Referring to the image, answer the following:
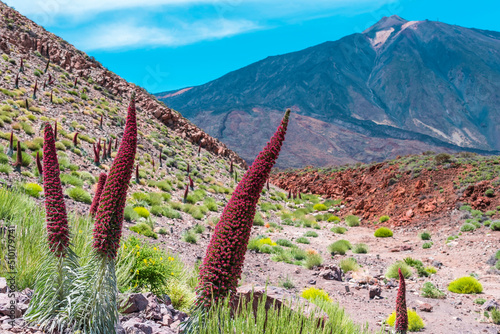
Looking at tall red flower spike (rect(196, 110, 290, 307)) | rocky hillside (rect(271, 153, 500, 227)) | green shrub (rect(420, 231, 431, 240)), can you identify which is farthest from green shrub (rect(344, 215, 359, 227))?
tall red flower spike (rect(196, 110, 290, 307))

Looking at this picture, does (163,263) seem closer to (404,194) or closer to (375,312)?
(375,312)

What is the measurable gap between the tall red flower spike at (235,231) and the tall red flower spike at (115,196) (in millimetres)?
705

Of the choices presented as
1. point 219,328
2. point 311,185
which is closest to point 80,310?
point 219,328

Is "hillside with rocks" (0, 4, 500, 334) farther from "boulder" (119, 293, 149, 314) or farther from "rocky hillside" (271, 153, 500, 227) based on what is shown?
"rocky hillside" (271, 153, 500, 227)

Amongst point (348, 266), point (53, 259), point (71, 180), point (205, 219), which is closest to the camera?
point (53, 259)

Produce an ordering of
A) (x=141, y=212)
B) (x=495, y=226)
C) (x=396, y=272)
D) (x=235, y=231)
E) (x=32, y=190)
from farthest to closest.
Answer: (x=495, y=226)
(x=141, y=212)
(x=396, y=272)
(x=32, y=190)
(x=235, y=231)

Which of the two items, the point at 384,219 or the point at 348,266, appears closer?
the point at 348,266

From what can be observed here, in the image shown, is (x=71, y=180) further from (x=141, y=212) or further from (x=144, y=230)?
(x=144, y=230)

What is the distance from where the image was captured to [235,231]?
8.21ft

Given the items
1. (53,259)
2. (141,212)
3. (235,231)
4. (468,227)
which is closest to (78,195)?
(141,212)

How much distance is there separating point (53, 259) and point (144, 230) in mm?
9934

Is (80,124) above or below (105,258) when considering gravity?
above

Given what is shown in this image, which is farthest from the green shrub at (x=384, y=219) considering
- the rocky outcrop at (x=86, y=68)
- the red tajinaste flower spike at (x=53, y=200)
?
the red tajinaste flower spike at (x=53, y=200)

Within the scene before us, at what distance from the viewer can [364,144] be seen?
121 meters
